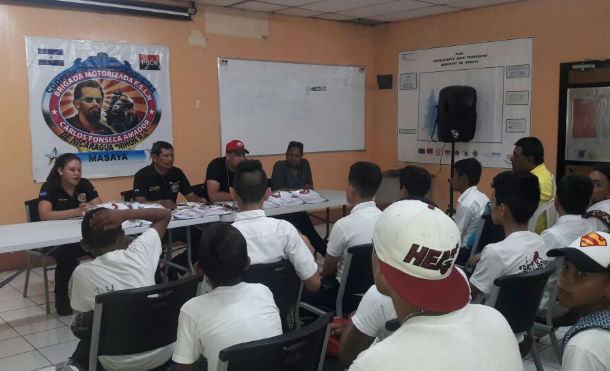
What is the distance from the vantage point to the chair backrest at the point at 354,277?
263 cm

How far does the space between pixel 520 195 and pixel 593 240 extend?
1112 mm

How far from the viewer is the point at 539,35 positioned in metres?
5.98

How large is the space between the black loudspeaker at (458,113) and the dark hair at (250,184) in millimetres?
4125

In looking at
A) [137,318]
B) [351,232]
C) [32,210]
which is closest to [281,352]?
[137,318]

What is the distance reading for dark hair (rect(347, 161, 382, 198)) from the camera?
3.05 meters

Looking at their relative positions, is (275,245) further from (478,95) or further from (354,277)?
(478,95)

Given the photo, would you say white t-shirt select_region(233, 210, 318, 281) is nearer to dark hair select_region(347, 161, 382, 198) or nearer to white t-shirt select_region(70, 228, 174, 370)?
white t-shirt select_region(70, 228, 174, 370)

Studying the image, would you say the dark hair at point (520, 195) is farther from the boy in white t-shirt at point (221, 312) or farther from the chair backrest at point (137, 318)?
the chair backrest at point (137, 318)

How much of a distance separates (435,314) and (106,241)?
5.68 feet

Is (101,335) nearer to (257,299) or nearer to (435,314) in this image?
(257,299)

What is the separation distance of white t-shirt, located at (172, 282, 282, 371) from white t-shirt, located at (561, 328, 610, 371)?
0.89 m

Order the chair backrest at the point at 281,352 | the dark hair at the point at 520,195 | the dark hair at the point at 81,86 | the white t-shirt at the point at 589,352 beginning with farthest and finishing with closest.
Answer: the dark hair at the point at 81,86 < the dark hair at the point at 520,195 < the chair backrest at the point at 281,352 < the white t-shirt at the point at 589,352

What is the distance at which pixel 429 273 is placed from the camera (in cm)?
104

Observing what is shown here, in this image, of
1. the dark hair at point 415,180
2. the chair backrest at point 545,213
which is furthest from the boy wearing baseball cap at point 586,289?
the chair backrest at point 545,213
